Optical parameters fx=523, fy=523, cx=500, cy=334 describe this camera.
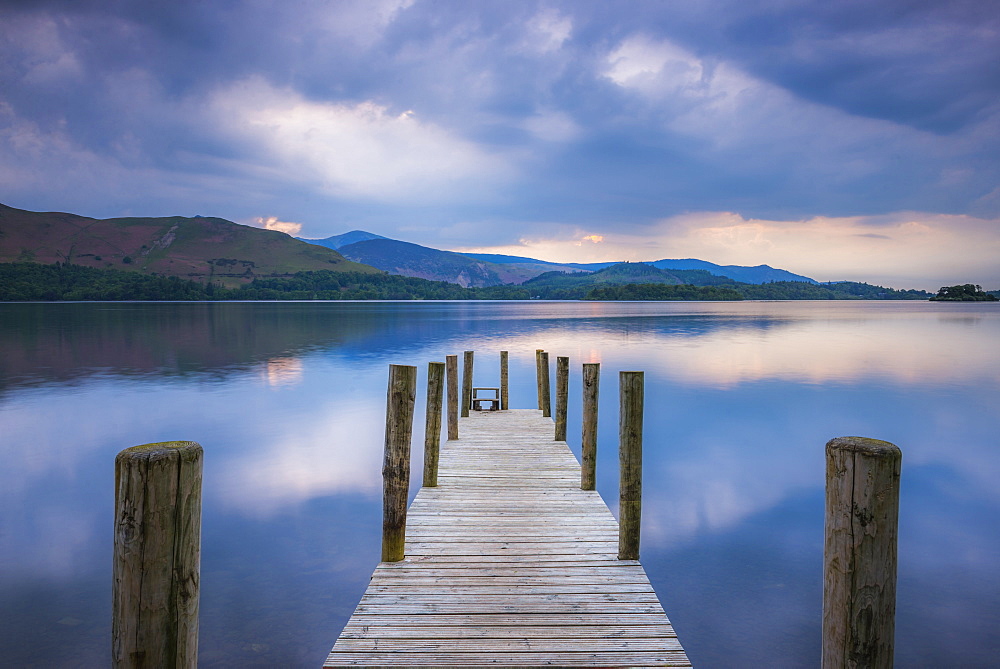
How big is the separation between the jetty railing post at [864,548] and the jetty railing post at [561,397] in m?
8.82

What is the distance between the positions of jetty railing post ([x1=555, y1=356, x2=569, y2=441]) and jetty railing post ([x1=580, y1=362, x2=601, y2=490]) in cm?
268

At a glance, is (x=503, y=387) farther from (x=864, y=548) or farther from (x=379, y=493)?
(x=864, y=548)

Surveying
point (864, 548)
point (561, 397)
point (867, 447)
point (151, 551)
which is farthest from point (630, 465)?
point (561, 397)

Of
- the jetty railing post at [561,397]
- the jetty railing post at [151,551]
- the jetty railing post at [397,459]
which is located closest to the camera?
the jetty railing post at [151,551]

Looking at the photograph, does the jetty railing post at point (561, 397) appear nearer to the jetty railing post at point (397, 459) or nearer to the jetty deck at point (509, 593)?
the jetty deck at point (509, 593)

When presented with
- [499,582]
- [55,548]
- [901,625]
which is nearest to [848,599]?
[499,582]

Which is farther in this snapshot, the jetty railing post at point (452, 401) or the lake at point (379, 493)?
the jetty railing post at point (452, 401)

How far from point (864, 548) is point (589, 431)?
19.2 feet

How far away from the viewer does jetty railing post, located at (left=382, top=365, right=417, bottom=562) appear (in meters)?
5.72

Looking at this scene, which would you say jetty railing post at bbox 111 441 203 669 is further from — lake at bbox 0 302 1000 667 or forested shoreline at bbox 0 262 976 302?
forested shoreline at bbox 0 262 976 302

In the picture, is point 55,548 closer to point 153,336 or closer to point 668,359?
point 668,359

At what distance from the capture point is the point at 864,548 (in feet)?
9.29

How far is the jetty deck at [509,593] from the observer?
13.8 ft

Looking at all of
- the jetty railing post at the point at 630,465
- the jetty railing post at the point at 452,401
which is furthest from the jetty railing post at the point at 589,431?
the jetty railing post at the point at 452,401
